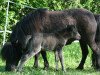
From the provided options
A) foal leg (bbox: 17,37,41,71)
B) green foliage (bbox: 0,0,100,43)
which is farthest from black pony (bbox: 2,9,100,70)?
green foliage (bbox: 0,0,100,43)

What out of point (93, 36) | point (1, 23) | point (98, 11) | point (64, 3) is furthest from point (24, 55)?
point (98, 11)

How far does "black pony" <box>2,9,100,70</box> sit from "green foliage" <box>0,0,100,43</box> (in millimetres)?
4913

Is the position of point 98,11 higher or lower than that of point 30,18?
lower

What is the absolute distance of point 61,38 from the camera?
11.1 metres

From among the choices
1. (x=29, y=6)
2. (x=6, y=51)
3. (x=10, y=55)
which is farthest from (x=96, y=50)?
(x=29, y=6)

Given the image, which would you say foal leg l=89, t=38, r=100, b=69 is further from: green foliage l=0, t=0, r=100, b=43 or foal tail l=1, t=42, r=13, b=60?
green foliage l=0, t=0, r=100, b=43

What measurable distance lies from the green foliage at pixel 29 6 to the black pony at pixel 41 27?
4.91 meters

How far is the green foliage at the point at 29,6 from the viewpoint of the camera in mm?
15972

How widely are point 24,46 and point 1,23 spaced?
17.3 ft

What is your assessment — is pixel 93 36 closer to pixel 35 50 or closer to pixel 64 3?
pixel 35 50

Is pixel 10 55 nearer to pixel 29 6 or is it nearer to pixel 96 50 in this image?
pixel 96 50

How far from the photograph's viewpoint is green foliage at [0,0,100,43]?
52.4 feet

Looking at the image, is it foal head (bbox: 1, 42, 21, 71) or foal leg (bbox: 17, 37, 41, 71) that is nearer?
foal leg (bbox: 17, 37, 41, 71)

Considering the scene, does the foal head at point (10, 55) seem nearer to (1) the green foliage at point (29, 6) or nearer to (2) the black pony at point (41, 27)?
(2) the black pony at point (41, 27)
